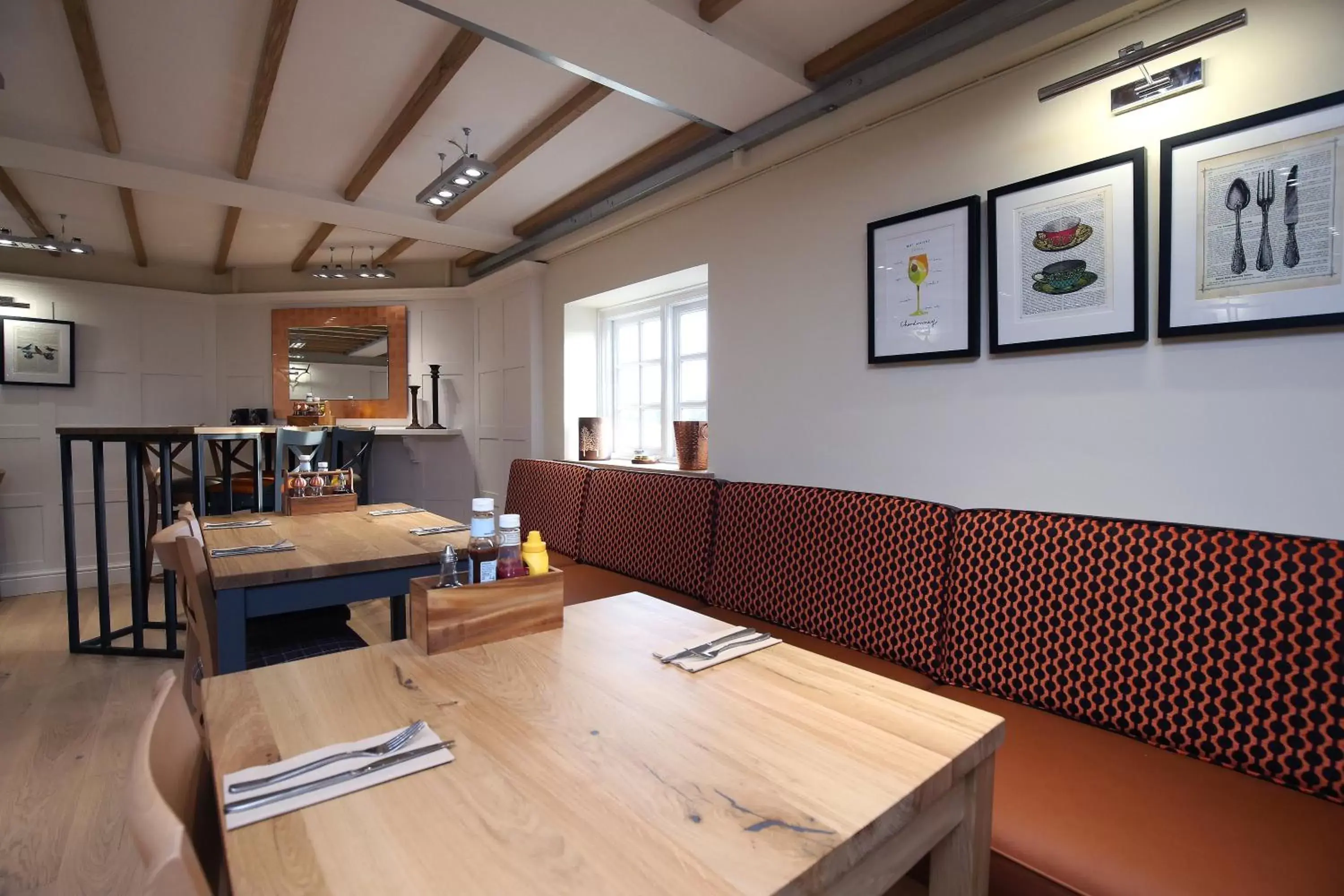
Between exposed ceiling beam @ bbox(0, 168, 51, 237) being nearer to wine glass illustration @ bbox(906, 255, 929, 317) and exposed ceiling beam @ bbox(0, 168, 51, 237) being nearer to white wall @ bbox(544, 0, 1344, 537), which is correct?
white wall @ bbox(544, 0, 1344, 537)

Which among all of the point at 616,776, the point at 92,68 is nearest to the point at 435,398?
the point at 92,68

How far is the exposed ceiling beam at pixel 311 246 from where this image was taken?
4492 millimetres

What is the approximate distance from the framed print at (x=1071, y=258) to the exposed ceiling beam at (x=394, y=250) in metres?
3.92

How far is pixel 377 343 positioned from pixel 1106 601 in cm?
566

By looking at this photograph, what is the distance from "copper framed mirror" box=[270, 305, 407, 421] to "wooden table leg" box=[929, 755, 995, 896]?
5505 mm

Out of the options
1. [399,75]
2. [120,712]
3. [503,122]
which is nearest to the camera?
[399,75]

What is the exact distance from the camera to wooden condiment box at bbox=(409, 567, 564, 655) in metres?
1.17

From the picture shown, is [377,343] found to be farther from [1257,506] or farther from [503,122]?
[1257,506]

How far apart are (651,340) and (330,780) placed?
11.2 feet

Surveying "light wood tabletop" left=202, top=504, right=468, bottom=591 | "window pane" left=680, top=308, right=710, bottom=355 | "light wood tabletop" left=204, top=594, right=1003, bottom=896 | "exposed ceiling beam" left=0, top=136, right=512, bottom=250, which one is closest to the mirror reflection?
"exposed ceiling beam" left=0, top=136, right=512, bottom=250

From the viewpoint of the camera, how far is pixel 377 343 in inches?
223

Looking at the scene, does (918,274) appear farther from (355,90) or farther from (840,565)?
(355,90)

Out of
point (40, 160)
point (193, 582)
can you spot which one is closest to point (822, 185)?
point (193, 582)

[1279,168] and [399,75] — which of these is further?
[399,75]
